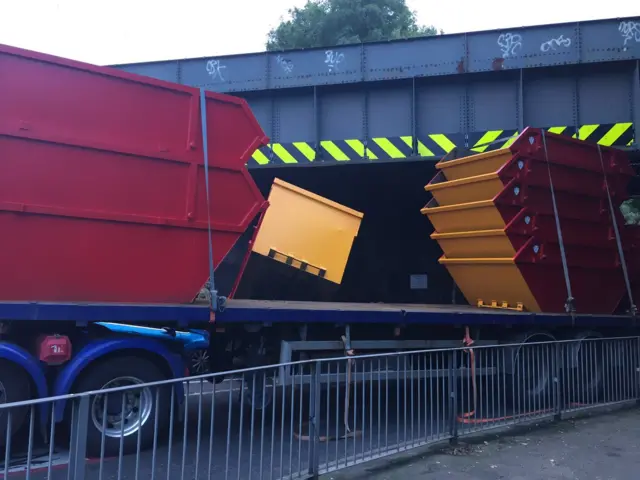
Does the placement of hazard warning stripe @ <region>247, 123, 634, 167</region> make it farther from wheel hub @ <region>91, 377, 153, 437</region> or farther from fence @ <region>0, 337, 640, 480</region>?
wheel hub @ <region>91, 377, 153, 437</region>

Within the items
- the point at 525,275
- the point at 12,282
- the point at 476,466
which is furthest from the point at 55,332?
the point at 525,275

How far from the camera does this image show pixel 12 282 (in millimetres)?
5371

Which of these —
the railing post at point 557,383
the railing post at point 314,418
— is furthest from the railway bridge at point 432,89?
the railing post at point 314,418

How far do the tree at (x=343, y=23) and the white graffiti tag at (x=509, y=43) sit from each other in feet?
62.4

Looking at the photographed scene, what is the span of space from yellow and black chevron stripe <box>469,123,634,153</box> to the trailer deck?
282cm

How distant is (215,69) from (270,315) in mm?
5876

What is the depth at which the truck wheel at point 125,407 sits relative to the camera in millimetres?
4305

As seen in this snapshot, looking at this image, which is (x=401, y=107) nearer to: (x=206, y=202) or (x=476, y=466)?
(x=206, y=202)

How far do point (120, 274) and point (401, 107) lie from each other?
6.05 metres

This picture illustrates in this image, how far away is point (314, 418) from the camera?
201 inches

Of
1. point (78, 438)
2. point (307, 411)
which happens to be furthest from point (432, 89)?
point (78, 438)

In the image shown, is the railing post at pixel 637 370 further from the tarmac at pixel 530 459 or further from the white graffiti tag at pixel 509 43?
the white graffiti tag at pixel 509 43

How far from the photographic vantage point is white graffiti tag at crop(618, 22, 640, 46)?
923cm

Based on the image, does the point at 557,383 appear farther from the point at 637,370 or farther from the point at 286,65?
the point at 286,65
